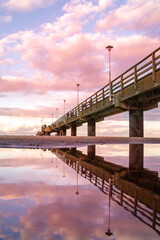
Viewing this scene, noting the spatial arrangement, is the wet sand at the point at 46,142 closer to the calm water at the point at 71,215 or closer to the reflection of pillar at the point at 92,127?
the calm water at the point at 71,215

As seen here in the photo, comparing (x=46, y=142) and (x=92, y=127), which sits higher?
(x=92, y=127)

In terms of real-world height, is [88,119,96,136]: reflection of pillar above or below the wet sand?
above

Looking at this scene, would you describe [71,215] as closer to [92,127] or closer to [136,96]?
[136,96]

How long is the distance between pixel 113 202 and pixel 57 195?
84 cm

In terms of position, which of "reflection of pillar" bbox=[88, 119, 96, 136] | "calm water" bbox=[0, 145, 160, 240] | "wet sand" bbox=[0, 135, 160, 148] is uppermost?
"reflection of pillar" bbox=[88, 119, 96, 136]

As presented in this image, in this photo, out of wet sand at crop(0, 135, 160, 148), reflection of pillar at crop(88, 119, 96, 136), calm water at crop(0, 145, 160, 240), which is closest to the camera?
calm water at crop(0, 145, 160, 240)

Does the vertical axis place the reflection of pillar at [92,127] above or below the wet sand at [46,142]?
above

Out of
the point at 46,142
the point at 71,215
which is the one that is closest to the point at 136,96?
the point at 46,142

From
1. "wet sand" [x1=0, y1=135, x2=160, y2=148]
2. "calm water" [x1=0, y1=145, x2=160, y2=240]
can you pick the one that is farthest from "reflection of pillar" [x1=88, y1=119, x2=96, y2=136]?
"calm water" [x1=0, y1=145, x2=160, y2=240]

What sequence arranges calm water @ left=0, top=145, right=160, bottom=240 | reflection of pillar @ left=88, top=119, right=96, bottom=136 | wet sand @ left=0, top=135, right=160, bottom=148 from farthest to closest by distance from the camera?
1. reflection of pillar @ left=88, top=119, right=96, bottom=136
2. wet sand @ left=0, top=135, right=160, bottom=148
3. calm water @ left=0, top=145, right=160, bottom=240

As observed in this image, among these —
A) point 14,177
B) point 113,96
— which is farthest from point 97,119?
point 14,177

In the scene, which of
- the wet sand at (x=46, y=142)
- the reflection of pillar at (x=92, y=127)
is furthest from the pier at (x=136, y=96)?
the reflection of pillar at (x=92, y=127)

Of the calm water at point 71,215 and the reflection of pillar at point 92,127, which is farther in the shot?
the reflection of pillar at point 92,127

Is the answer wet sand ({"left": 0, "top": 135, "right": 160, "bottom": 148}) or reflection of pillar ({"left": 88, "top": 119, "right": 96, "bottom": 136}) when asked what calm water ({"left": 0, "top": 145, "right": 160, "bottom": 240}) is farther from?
reflection of pillar ({"left": 88, "top": 119, "right": 96, "bottom": 136})
